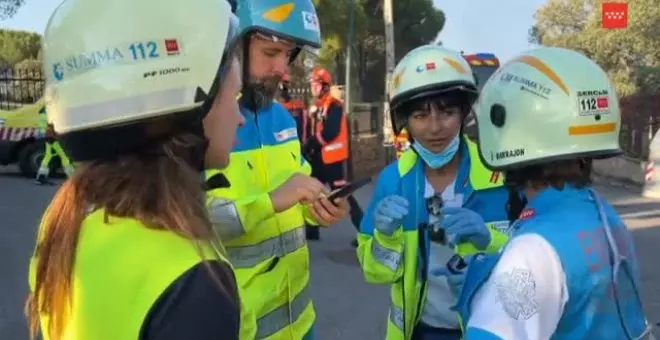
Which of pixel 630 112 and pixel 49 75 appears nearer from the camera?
pixel 49 75

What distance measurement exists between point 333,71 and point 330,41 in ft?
9.32

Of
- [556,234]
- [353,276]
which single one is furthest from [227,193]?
[353,276]

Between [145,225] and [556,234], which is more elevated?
[145,225]

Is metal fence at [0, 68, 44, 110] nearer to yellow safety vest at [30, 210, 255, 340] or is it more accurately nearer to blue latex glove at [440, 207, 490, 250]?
blue latex glove at [440, 207, 490, 250]

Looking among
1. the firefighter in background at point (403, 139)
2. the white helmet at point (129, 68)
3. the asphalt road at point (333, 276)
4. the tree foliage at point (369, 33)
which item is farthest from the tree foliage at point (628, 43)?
the white helmet at point (129, 68)

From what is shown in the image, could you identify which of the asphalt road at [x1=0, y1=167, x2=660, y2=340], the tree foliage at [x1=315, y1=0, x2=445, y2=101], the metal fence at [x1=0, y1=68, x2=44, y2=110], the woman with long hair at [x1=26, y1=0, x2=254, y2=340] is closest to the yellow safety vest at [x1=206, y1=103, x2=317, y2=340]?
the woman with long hair at [x1=26, y1=0, x2=254, y2=340]

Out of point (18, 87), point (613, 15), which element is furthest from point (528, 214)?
point (613, 15)

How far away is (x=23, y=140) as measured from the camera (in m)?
17.2

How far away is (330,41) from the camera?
93.4 feet

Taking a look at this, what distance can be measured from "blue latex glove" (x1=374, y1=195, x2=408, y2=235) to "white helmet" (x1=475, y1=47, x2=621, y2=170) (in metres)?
0.58

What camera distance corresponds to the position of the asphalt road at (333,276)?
7109 mm

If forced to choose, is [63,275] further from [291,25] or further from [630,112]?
[630,112]

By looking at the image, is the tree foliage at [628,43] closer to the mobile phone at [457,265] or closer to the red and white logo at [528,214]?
the mobile phone at [457,265]

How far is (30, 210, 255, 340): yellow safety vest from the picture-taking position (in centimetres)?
148
